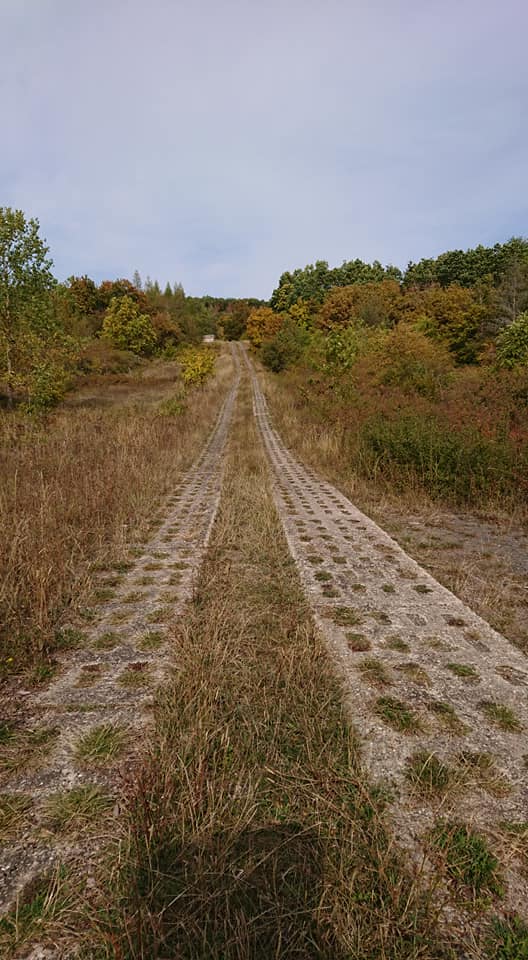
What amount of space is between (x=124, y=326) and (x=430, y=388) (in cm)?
3271

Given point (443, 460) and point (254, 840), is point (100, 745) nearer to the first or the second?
point (254, 840)

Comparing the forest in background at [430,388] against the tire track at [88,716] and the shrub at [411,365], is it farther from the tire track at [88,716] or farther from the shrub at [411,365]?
the tire track at [88,716]

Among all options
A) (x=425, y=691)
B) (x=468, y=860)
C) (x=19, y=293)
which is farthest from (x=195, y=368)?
(x=468, y=860)

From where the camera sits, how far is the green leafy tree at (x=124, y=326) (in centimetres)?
3841

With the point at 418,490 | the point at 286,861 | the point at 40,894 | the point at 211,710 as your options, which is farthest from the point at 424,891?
the point at 418,490

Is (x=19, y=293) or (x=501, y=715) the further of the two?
(x=19, y=293)

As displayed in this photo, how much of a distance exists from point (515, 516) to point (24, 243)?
56.6ft

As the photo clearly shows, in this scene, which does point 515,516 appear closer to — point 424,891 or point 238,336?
point 424,891

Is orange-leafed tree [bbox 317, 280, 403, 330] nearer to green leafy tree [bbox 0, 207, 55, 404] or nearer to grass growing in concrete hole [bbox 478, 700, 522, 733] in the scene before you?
green leafy tree [bbox 0, 207, 55, 404]

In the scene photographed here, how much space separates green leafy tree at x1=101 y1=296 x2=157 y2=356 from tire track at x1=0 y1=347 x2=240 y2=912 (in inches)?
1520

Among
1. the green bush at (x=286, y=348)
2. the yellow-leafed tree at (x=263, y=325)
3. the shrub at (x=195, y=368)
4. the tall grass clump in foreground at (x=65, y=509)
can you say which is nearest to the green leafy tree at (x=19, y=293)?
the tall grass clump in foreground at (x=65, y=509)

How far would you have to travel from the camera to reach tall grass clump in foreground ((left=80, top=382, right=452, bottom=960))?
4.54 ft

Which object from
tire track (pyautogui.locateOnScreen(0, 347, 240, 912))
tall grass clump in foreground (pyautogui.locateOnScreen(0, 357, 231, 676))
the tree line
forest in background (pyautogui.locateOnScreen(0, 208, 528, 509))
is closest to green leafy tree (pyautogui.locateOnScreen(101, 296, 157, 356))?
forest in background (pyautogui.locateOnScreen(0, 208, 528, 509))

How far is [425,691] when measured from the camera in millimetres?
2686
